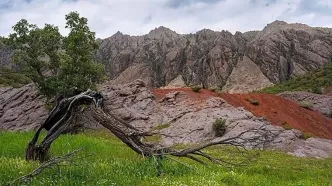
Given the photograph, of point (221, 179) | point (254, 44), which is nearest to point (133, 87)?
point (221, 179)

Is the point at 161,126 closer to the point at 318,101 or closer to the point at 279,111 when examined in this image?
the point at 279,111

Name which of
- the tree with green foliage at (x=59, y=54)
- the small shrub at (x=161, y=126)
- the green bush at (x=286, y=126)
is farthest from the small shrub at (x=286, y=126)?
the tree with green foliage at (x=59, y=54)

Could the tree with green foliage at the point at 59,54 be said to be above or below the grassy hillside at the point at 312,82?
above

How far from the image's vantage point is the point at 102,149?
20438 millimetres

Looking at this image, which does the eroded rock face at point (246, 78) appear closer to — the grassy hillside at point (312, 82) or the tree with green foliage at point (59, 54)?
the grassy hillside at point (312, 82)

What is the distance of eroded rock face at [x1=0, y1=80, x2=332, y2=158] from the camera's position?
4444 centimetres

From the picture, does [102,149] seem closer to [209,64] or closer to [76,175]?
[76,175]

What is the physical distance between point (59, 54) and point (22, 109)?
12313 mm

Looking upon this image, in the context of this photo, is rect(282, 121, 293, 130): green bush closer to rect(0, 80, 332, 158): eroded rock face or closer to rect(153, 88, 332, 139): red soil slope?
rect(153, 88, 332, 139): red soil slope

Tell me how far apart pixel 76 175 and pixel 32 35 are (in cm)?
4158

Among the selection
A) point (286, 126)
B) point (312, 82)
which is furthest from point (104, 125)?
point (312, 82)

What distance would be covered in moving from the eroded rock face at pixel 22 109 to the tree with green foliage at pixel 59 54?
525 centimetres

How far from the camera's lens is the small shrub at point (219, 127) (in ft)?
152

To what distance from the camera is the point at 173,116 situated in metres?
53.8
